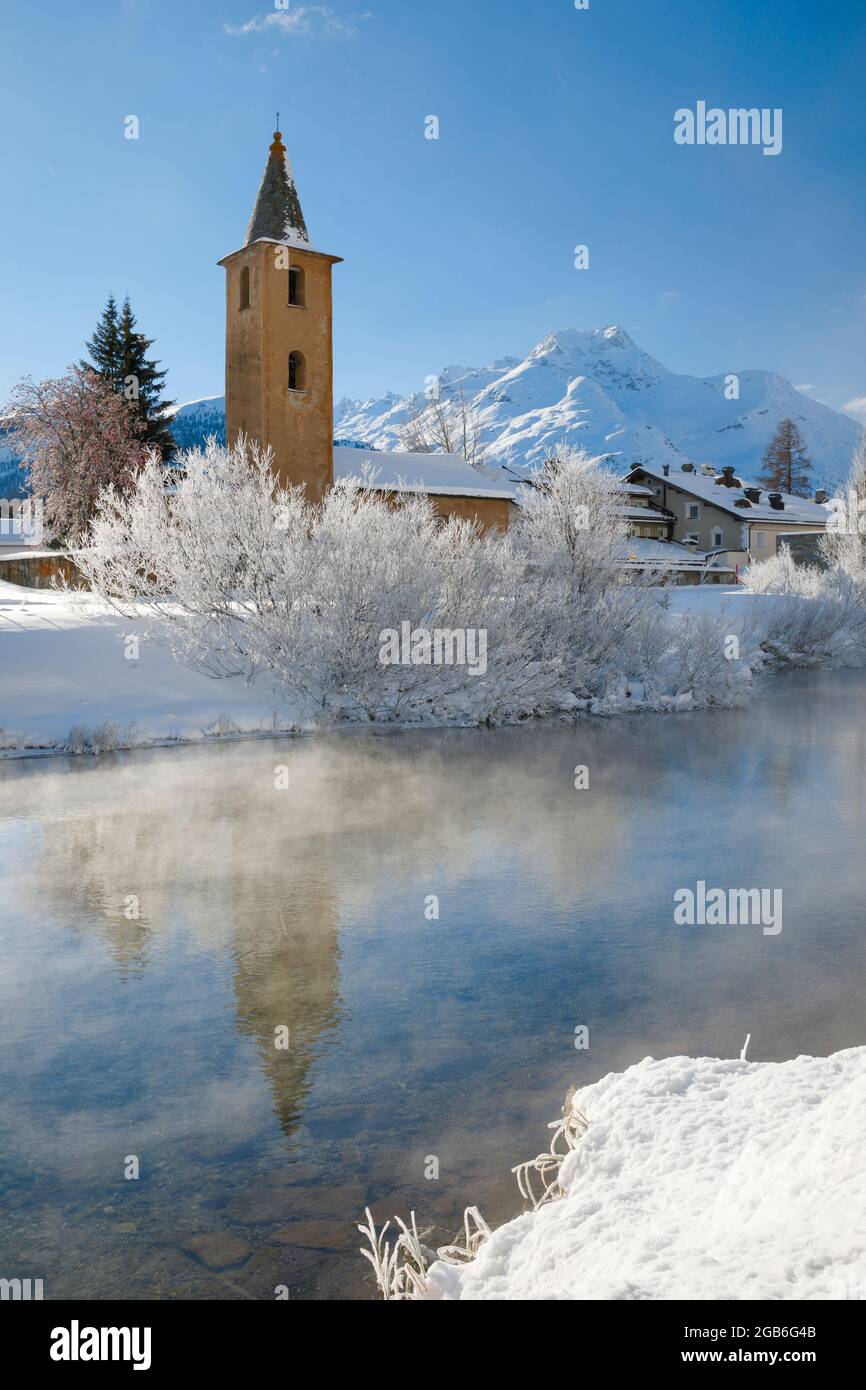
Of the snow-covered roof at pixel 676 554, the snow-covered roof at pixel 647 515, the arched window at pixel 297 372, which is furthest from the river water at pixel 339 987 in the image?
the snow-covered roof at pixel 647 515

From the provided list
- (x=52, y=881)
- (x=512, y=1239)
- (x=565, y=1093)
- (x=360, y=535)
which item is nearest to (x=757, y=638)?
(x=360, y=535)

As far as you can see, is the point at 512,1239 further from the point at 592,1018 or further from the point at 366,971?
the point at 366,971

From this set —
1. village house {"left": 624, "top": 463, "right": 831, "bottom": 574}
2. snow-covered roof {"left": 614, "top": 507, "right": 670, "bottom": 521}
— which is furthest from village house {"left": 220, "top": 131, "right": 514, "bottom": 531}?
village house {"left": 624, "top": 463, "right": 831, "bottom": 574}

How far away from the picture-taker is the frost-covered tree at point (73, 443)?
40.6 meters

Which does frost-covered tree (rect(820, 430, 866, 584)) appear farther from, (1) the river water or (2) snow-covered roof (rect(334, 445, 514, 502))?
(1) the river water

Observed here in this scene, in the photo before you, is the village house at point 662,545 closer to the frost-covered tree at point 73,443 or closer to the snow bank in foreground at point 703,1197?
the frost-covered tree at point 73,443

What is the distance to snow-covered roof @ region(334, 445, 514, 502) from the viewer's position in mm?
45062

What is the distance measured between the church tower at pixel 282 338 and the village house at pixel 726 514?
104 feet

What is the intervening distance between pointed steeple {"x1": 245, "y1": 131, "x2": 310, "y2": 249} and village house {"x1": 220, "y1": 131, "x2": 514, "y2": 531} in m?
0.04

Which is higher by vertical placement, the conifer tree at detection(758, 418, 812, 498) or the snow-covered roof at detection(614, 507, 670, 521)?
the conifer tree at detection(758, 418, 812, 498)

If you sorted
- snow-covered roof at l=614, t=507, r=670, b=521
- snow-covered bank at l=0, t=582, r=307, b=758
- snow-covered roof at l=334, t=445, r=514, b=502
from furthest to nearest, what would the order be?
snow-covered roof at l=614, t=507, r=670, b=521
snow-covered roof at l=334, t=445, r=514, b=502
snow-covered bank at l=0, t=582, r=307, b=758

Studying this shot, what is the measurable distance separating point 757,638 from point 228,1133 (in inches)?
1160

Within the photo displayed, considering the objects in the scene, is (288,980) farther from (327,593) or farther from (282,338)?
(282,338)
